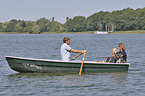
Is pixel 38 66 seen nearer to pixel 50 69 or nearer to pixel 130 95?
pixel 50 69

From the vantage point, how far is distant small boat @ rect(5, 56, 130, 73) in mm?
17141

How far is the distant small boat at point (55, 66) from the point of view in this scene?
1714cm

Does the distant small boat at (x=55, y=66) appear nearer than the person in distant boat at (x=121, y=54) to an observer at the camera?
Yes

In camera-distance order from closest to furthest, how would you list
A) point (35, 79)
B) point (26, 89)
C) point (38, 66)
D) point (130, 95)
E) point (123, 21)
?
point (130, 95) → point (26, 89) → point (35, 79) → point (38, 66) → point (123, 21)

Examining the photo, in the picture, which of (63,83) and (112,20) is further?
(112,20)

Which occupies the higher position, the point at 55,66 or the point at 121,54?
the point at 121,54

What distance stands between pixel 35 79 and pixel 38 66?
1315mm

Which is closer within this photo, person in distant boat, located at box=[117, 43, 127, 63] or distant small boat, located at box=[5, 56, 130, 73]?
distant small boat, located at box=[5, 56, 130, 73]

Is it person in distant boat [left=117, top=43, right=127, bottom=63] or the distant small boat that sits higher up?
person in distant boat [left=117, top=43, right=127, bottom=63]

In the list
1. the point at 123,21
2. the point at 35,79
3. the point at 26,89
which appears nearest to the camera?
the point at 26,89

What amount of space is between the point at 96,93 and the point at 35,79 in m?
4.36

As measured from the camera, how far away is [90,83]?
591 inches

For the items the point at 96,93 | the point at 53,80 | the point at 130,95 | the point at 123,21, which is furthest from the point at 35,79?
the point at 123,21

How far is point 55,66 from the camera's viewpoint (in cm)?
1730
